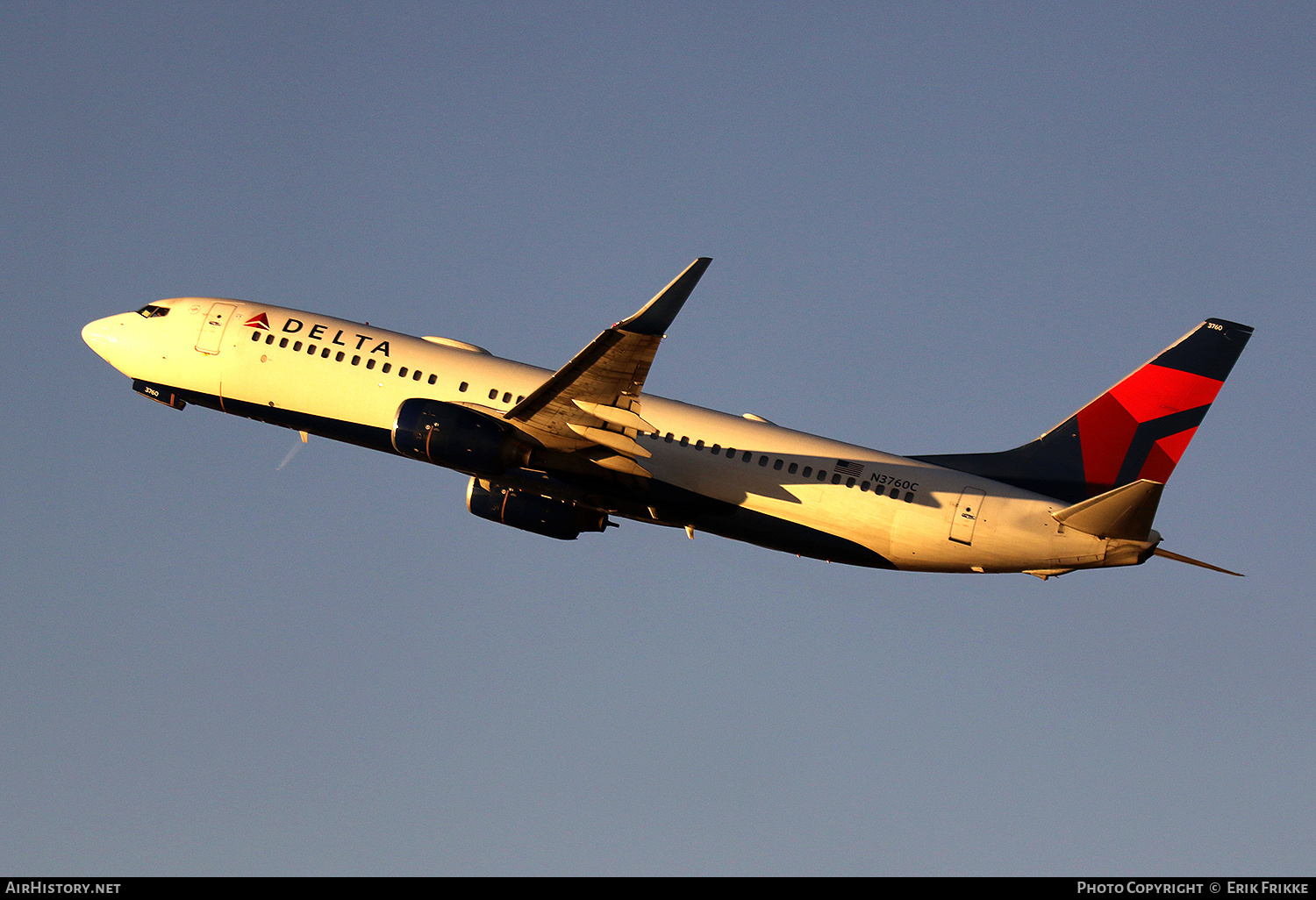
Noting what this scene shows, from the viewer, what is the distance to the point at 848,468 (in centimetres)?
3941

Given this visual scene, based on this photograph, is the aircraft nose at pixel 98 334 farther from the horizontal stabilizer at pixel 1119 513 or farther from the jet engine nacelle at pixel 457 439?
the horizontal stabilizer at pixel 1119 513

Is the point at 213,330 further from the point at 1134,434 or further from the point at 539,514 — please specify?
the point at 1134,434

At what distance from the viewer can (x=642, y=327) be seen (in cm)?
3419

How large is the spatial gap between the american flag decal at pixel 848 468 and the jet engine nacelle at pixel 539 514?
8.28 meters

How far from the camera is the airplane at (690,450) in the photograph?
121 ft

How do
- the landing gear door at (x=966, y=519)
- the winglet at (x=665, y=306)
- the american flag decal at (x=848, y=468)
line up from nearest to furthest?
the winglet at (x=665, y=306)
the landing gear door at (x=966, y=519)
the american flag decal at (x=848, y=468)

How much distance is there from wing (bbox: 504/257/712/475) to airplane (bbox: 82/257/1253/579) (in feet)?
0.16

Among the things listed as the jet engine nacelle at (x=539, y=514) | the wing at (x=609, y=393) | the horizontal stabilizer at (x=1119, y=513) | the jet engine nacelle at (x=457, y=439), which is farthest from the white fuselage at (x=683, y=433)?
the jet engine nacelle at (x=539, y=514)

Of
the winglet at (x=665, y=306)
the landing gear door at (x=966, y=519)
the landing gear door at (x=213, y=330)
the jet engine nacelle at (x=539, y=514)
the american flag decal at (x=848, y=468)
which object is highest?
the winglet at (x=665, y=306)

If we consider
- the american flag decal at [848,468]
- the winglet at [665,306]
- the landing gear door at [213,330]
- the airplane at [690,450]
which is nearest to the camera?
the winglet at [665,306]

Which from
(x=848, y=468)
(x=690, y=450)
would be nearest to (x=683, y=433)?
(x=690, y=450)

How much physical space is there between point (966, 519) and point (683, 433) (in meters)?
8.79
